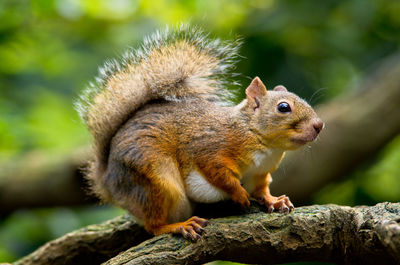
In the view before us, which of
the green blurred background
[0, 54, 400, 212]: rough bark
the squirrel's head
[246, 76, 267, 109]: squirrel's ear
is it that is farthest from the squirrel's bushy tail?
[0, 54, 400, 212]: rough bark

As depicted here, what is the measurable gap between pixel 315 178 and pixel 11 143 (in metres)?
2.66

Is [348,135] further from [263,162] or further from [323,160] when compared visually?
[263,162]

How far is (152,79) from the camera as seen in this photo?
8.98ft

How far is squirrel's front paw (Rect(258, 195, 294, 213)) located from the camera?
7.72 ft

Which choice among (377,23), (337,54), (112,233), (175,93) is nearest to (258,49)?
(337,54)

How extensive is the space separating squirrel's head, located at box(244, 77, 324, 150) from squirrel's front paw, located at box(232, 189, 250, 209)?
28 cm

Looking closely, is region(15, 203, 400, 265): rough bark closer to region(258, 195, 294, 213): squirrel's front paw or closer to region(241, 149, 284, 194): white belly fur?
region(258, 195, 294, 213): squirrel's front paw

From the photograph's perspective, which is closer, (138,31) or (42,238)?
(42,238)

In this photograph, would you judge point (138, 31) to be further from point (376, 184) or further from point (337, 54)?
point (376, 184)

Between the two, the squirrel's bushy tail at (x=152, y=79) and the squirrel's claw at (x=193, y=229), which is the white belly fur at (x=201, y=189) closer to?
the squirrel's claw at (x=193, y=229)

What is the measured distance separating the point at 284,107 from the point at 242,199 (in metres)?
0.49

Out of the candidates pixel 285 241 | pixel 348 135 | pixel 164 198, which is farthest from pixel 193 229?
pixel 348 135

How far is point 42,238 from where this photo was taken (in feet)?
14.7

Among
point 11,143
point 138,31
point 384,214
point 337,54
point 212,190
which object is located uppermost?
point 138,31
